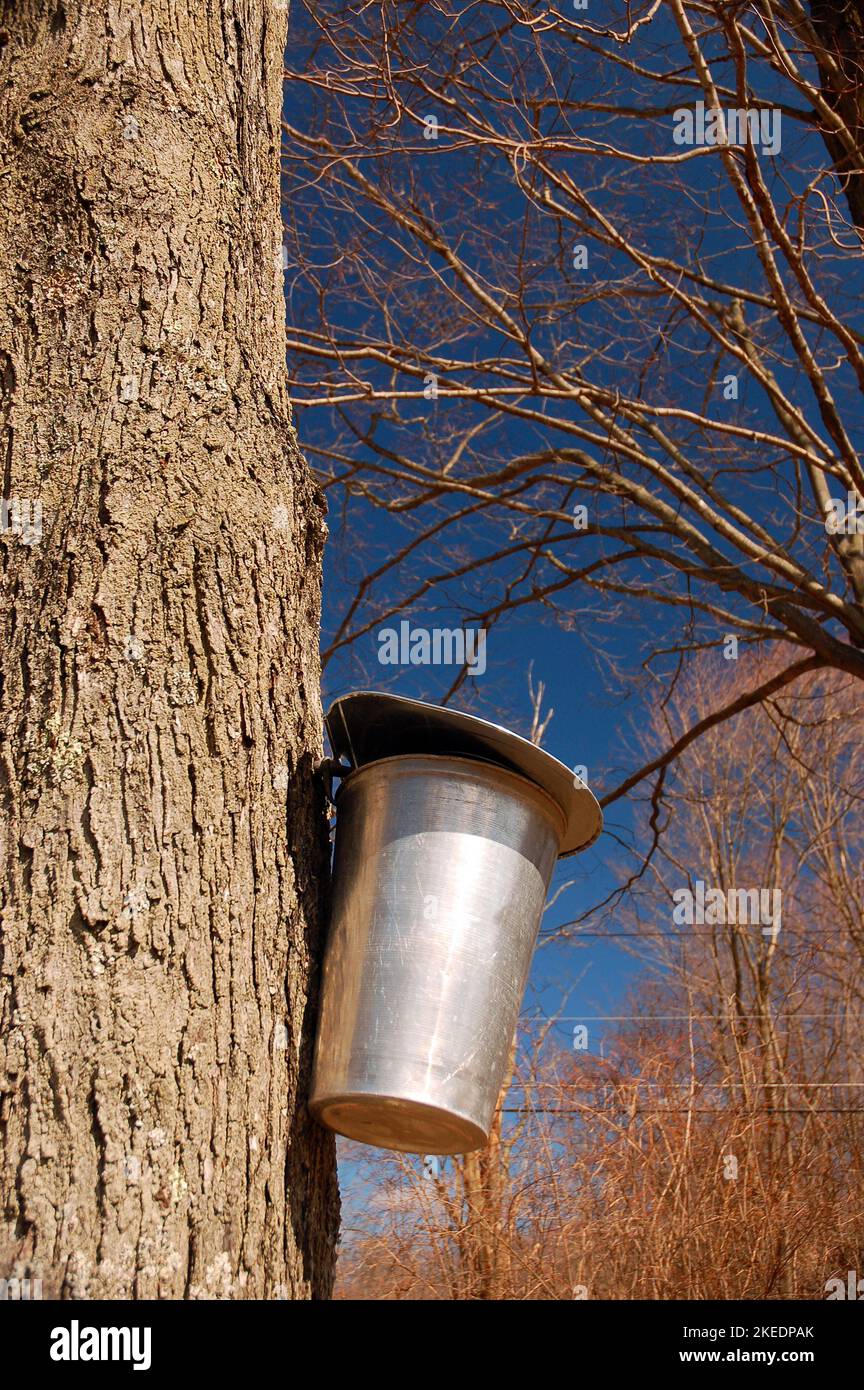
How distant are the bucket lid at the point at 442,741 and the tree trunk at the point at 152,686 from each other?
7cm

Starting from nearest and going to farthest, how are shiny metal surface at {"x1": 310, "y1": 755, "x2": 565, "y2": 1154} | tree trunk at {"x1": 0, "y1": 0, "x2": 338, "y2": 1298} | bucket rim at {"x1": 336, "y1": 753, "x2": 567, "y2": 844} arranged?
tree trunk at {"x1": 0, "y1": 0, "x2": 338, "y2": 1298}, shiny metal surface at {"x1": 310, "y1": 755, "x2": 565, "y2": 1154}, bucket rim at {"x1": 336, "y1": 753, "x2": 567, "y2": 844}

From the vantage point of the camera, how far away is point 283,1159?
1426mm

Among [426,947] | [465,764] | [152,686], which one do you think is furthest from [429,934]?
[152,686]

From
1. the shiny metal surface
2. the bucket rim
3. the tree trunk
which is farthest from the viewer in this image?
the bucket rim

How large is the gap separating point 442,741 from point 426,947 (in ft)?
1.03

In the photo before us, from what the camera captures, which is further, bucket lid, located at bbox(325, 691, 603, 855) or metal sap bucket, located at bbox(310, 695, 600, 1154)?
bucket lid, located at bbox(325, 691, 603, 855)

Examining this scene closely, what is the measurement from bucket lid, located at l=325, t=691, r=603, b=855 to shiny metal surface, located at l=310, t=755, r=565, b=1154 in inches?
1.4

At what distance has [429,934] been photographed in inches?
59.0

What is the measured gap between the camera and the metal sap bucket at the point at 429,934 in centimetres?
145

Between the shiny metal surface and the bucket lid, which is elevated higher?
the bucket lid

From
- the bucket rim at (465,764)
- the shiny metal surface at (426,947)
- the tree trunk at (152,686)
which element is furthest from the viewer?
the bucket rim at (465,764)

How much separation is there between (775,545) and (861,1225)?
145 inches

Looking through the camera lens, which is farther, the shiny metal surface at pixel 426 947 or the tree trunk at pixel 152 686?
the shiny metal surface at pixel 426 947

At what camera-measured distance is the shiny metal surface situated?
1.45 metres
